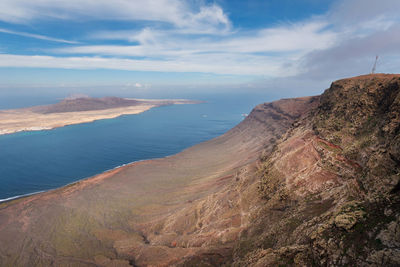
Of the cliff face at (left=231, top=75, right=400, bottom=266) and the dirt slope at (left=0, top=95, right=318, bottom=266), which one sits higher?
the cliff face at (left=231, top=75, right=400, bottom=266)

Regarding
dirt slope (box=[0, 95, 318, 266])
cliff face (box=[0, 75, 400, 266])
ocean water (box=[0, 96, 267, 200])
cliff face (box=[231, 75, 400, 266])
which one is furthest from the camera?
ocean water (box=[0, 96, 267, 200])

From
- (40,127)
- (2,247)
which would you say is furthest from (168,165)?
(40,127)

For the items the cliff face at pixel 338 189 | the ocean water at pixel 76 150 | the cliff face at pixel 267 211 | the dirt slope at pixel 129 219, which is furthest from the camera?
the ocean water at pixel 76 150

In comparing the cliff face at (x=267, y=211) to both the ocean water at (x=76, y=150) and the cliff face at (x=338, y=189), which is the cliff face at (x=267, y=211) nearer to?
the cliff face at (x=338, y=189)

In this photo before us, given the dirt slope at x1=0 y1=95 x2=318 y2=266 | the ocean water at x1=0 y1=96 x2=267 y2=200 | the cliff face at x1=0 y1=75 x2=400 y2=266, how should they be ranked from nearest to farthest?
1. the cliff face at x1=0 y1=75 x2=400 y2=266
2. the dirt slope at x1=0 y1=95 x2=318 y2=266
3. the ocean water at x1=0 y1=96 x2=267 y2=200

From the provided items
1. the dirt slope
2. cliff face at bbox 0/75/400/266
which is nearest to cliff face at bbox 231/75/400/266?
cliff face at bbox 0/75/400/266

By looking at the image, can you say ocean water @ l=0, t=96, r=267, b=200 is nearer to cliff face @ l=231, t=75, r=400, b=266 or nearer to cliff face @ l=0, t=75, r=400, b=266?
cliff face @ l=0, t=75, r=400, b=266

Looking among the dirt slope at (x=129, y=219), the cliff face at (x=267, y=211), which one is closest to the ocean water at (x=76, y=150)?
the dirt slope at (x=129, y=219)
